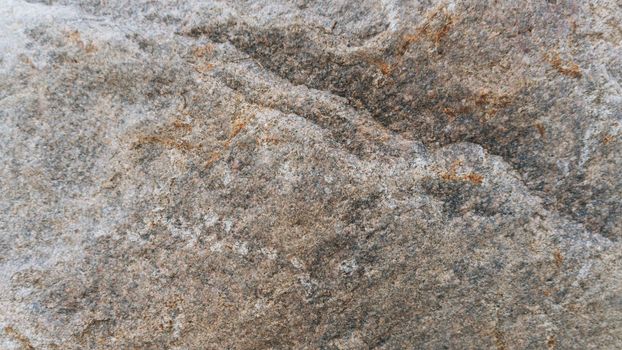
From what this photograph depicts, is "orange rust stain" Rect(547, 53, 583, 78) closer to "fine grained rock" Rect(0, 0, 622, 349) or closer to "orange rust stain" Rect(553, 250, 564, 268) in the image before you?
"fine grained rock" Rect(0, 0, 622, 349)

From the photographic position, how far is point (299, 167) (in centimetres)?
111

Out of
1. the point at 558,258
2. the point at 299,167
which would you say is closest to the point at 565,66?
the point at 558,258

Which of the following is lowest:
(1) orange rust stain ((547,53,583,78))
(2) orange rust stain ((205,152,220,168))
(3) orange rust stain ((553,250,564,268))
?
(2) orange rust stain ((205,152,220,168))

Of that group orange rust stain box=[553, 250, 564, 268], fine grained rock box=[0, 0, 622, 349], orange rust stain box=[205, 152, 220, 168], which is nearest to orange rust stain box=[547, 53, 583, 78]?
fine grained rock box=[0, 0, 622, 349]

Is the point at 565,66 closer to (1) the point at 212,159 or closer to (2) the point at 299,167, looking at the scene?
(2) the point at 299,167

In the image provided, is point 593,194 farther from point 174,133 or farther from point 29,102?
point 29,102

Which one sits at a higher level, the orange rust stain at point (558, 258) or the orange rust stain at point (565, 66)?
the orange rust stain at point (565, 66)

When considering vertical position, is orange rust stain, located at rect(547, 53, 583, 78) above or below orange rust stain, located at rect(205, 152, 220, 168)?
above

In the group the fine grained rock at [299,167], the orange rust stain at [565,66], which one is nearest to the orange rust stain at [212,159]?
the fine grained rock at [299,167]

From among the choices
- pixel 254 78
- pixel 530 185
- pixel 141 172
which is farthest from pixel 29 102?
pixel 530 185

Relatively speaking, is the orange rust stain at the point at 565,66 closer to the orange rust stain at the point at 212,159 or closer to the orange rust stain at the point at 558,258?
the orange rust stain at the point at 558,258

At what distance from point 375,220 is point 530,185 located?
0.33m

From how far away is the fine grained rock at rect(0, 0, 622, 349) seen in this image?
3.47ft

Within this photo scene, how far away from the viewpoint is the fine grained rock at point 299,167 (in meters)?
1.06
